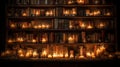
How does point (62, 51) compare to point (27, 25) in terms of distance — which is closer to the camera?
point (62, 51)

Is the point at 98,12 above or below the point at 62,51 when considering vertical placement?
above

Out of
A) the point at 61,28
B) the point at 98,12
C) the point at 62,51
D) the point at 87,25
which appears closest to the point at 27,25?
the point at 61,28

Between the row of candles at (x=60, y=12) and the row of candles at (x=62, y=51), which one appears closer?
the row of candles at (x=62, y=51)

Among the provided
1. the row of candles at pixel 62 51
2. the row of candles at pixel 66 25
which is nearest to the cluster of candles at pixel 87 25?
the row of candles at pixel 66 25

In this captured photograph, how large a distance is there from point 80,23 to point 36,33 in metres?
1.04

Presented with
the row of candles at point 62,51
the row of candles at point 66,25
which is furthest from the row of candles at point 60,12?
the row of candles at point 62,51

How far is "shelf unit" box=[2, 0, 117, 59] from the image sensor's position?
17.0 feet

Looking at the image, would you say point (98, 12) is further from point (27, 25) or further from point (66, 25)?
point (27, 25)

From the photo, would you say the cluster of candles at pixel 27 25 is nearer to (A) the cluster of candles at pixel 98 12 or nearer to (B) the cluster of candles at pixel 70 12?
(B) the cluster of candles at pixel 70 12

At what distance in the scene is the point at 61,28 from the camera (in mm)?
5191

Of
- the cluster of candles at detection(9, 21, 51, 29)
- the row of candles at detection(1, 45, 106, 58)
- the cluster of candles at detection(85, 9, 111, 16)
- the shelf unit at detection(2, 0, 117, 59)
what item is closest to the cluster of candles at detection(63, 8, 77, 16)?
the shelf unit at detection(2, 0, 117, 59)

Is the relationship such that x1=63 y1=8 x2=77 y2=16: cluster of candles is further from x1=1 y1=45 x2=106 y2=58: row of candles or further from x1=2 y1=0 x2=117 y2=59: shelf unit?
x1=1 y1=45 x2=106 y2=58: row of candles

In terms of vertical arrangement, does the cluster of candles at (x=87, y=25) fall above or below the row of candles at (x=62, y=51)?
above

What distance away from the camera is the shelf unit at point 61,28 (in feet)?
17.0
